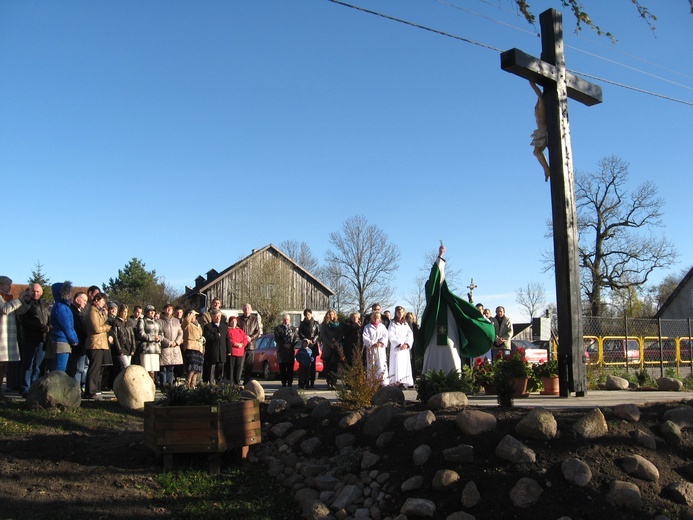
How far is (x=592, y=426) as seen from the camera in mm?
5512

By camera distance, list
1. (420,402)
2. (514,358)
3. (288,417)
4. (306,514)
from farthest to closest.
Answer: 1. (514,358)
2. (288,417)
3. (420,402)
4. (306,514)

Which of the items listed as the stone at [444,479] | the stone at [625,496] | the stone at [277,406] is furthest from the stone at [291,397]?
the stone at [625,496]

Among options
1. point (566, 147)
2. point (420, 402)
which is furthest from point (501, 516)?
point (566, 147)

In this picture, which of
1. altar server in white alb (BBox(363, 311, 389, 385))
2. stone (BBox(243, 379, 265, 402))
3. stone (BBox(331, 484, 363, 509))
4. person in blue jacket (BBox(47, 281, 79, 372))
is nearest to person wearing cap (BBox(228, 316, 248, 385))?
altar server in white alb (BBox(363, 311, 389, 385))

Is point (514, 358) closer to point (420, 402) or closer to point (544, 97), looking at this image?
point (420, 402)

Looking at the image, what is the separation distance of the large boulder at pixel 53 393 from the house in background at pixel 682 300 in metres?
42.3

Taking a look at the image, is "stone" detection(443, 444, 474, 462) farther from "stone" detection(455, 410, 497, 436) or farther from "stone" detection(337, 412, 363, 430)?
"stone" detection(337, 412, 363, 430)

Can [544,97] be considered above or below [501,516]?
above

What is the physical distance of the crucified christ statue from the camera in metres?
9.91

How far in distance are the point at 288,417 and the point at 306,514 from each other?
2470 millimetres

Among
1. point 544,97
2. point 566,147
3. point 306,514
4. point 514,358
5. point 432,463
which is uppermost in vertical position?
point 544,97

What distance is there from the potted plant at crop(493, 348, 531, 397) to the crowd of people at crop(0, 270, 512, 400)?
55.4 inches

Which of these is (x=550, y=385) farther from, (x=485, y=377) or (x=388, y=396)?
(x=388, y=396)

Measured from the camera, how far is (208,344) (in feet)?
41.3
